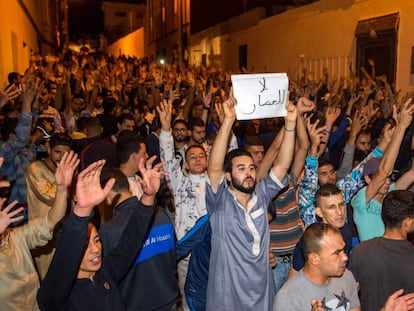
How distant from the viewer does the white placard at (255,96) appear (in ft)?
11.7

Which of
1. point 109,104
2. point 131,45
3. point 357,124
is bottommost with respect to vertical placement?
point 357,124

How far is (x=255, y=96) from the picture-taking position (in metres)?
3.60

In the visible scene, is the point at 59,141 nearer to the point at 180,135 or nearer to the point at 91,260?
the point at 180,135

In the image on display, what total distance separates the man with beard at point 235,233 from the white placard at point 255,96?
0.08m

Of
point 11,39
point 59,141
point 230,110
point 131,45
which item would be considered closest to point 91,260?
point 230,110

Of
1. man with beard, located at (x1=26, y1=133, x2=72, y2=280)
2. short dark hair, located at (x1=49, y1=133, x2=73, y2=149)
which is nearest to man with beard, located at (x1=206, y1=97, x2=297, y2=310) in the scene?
man with beard, located at (x1=26, y1=133, x2=72, y2=280)

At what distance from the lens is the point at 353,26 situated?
14523 mm

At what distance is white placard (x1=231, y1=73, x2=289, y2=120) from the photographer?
A: 141 inches

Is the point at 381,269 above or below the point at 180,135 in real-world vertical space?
below

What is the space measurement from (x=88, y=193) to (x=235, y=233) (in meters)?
1.27

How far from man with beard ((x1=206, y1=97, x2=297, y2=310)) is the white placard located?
77mm

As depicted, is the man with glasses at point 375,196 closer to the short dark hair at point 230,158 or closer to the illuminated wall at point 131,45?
the short dark hair at point 230,158

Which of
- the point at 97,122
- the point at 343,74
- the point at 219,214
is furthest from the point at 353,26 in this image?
the point at 219,214

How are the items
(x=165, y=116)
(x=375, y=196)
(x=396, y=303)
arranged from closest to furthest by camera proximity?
(x=396, y=303), (x=375, y=196), (x=165, y=116)
